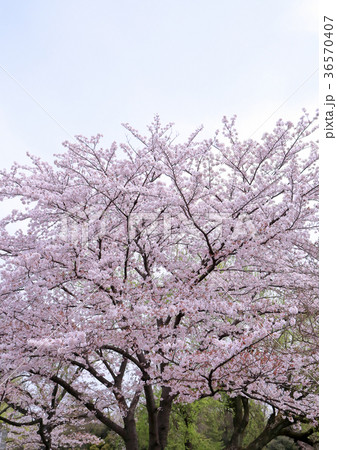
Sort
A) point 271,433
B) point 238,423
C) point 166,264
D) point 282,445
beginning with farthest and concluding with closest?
point 282,445
point 238,423
point 271,433
point 166,264

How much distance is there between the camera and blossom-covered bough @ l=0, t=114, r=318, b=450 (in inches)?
209

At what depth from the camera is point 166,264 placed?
6844 millimetres

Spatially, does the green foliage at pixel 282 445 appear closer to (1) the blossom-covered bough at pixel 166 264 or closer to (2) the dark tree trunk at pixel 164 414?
(1) the blossom-covered bough at pixel 166 264

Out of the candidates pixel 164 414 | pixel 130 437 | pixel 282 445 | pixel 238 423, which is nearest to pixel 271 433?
pixel 238 423

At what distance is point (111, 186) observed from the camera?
206 inches

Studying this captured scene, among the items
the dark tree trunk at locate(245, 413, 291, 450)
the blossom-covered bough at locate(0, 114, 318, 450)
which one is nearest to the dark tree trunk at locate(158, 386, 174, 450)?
the blossom-covered bough at locate(0, 114, 318, 450)

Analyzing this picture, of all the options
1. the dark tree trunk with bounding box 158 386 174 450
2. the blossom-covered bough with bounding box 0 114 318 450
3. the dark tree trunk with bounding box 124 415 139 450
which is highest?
the blossom-covered bough with bounding box 0 114 318 450

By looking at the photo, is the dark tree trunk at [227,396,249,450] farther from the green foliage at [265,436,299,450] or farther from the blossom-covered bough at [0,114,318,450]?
the blossom-covered bough at [0,114,318,450]

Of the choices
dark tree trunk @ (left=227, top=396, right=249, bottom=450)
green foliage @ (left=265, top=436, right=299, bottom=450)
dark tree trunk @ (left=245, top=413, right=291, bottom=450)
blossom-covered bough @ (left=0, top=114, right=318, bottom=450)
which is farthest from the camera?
green foliage @ (left=265, top=436, right=299, bottom=450)

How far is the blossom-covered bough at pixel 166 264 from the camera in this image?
530 cm

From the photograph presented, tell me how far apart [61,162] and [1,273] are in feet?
6.90

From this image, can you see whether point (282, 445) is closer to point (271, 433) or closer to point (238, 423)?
point (238, 423)

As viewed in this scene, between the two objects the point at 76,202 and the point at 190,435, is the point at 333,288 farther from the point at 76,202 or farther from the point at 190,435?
the point at 190,435

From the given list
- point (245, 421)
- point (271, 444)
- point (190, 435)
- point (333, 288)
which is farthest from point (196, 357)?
point (271, 444)
